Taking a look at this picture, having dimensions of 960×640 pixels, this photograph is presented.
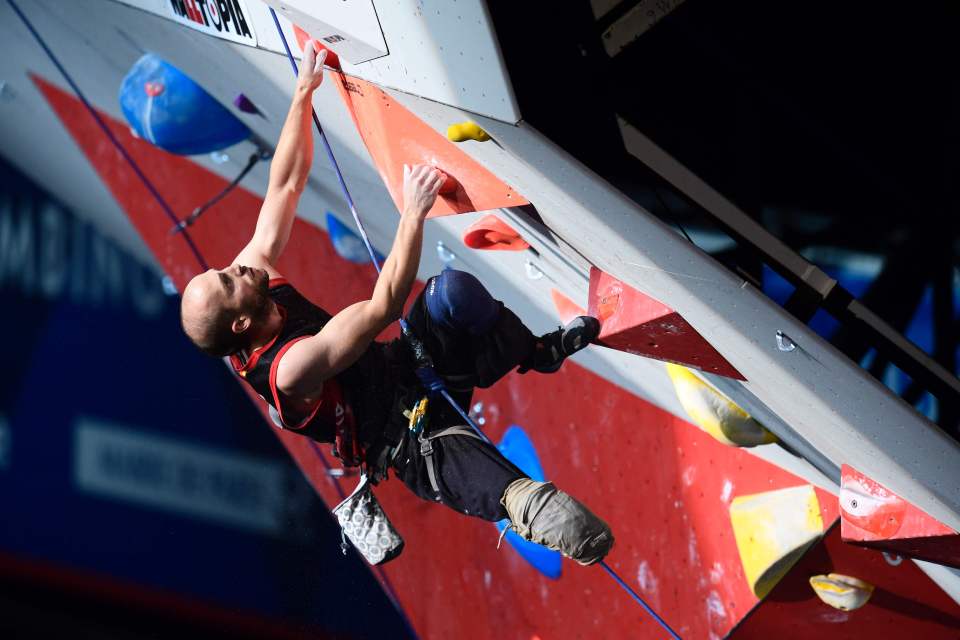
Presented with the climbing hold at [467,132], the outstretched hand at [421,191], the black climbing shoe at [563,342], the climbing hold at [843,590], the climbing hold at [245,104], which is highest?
the climbing hold at [467,132]

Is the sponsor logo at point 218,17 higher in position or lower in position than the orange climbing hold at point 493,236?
higher

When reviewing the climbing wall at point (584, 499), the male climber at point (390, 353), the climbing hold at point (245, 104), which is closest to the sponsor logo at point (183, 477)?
the climbing wall at point (584, 499)

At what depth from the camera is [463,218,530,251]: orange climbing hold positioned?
2078 millimetres

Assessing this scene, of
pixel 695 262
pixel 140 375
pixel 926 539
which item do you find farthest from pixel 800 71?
pixel 140 375

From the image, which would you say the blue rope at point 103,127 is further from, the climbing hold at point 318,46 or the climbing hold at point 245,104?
the climbing hold at point 318,46

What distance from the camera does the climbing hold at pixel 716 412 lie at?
2.18 meters

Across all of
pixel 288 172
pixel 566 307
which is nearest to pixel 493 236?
pixel 566 307

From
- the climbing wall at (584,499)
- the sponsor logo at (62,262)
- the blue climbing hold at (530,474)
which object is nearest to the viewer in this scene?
the climbing wall at (584,499)

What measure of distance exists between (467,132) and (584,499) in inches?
78.4

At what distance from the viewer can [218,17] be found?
7.83 feet

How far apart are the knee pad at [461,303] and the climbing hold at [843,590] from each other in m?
1.05

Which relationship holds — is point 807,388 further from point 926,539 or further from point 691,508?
point 691,508

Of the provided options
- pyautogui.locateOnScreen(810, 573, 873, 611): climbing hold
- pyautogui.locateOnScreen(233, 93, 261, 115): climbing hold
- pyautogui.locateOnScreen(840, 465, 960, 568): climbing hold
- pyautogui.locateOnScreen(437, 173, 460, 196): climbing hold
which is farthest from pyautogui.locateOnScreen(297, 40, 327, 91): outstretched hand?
pyautogui.locateOnScreen(810, 573, 873, 611): climbing hold

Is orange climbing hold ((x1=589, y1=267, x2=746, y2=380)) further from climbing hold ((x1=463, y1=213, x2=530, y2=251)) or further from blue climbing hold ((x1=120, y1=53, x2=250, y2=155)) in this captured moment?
blue climbing hold ((x1=120, y1=53, x2=250, y2=155))
